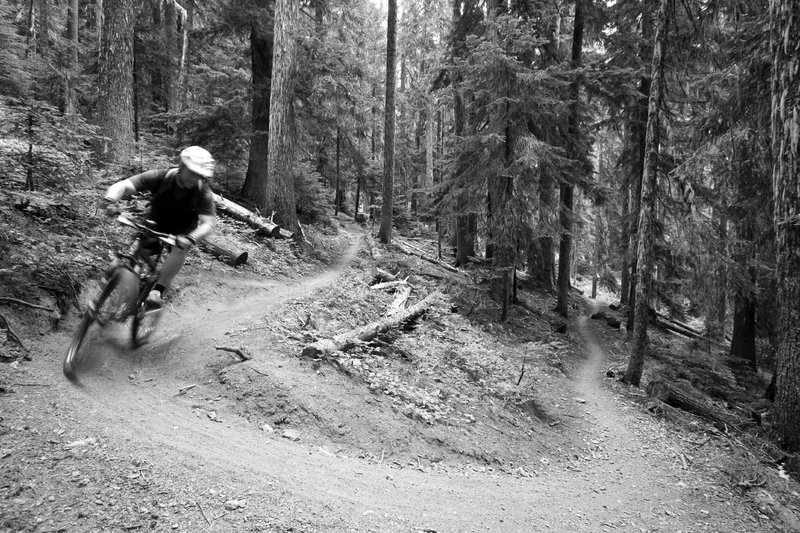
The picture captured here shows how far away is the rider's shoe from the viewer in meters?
5.07

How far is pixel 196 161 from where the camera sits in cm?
480

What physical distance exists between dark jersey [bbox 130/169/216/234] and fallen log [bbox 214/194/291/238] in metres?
7.79

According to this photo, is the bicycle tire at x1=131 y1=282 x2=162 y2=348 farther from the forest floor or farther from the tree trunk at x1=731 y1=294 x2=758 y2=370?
the tree trunk at x1=731 y1=294 x2=758 y2=370

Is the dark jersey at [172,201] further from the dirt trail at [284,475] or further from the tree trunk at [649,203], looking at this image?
the tree trunk at [649,203]

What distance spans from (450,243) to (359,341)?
22321mm

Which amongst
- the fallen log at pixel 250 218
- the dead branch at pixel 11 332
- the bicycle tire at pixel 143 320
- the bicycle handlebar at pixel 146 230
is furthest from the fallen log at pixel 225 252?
the dead branch at pixel 11 332

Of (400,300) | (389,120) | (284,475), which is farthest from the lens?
(389,120)

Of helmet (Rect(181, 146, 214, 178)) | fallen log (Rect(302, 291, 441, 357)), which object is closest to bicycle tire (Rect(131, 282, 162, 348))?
helmet (Rect(181, 146, 214, 178))

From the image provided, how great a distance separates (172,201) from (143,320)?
166 centimetres

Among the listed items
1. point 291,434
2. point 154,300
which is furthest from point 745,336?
point 154,300

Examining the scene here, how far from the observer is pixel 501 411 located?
7254 millimetres

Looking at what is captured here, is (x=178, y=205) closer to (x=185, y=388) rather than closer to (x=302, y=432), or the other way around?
(x=185, y=388)

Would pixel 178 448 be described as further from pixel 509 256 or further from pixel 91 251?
pixel 509 256

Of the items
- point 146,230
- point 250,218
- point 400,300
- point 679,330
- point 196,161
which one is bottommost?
point 679,330
